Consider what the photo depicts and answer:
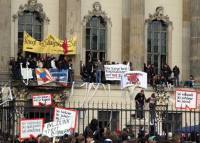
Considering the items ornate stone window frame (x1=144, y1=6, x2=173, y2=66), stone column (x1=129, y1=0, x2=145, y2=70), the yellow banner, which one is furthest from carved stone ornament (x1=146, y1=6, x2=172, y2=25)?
the yellow banner

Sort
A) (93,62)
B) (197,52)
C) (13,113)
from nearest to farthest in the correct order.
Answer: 1. (13,113)
2. (93,62)
3. (197,52)

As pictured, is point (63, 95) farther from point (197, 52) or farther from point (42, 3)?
point (197, 52)

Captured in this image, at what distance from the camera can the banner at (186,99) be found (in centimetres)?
2522

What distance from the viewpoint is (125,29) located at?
49812 millimetres

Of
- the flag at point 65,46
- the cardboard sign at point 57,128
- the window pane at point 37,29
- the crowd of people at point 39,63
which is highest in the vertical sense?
the window pane at point 37,29

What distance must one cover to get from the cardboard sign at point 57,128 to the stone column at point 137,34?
26.0 m

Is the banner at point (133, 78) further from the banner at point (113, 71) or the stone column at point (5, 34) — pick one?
the stone column at point (5, 34)

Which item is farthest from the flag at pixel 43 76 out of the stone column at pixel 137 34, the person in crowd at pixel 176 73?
the person in crowd at pixel 176 73

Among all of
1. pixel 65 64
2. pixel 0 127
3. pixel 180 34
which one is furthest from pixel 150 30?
pixel 0 127

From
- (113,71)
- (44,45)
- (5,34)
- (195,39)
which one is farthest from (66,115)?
(195,39)

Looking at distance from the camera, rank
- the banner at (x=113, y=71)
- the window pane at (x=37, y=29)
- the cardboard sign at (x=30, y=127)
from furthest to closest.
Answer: the window pane at (x=37, y=29)
the banner at (x=113, y=71)
the cardboard sign at (x=30, y=127)

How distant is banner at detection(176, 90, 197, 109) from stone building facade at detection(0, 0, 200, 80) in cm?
2063

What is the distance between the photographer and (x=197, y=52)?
5066 cm

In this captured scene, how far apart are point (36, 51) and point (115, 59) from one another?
588 centimetres
